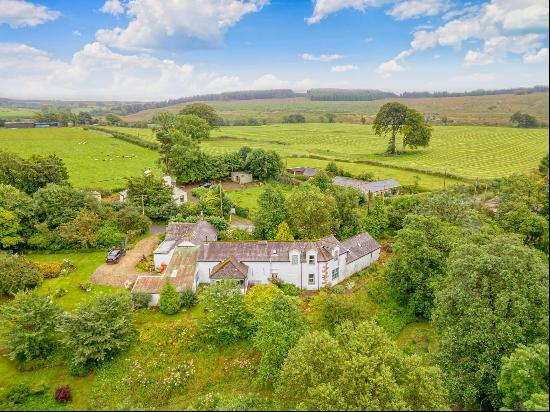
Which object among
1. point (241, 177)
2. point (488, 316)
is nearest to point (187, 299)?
point (488, 316)

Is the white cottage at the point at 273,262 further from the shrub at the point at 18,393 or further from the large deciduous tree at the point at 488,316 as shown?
the shrub at the point at 18,393

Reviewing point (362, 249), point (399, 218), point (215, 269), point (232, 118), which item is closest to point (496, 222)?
point (399, 218)

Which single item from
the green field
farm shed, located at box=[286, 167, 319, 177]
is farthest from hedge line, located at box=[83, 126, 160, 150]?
farm shed, located at box=[286, 167, 319, 177]

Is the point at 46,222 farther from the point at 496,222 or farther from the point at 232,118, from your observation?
the point at 232,118

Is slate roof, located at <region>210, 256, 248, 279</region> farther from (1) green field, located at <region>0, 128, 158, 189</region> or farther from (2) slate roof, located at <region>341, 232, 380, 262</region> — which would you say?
(1) green field, located at <region>0, 128, 158, 189</region>

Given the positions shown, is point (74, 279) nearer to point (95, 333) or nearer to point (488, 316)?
point (95, 333)

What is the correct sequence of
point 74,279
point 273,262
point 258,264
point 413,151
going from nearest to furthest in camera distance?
point 273,262, point 258,264, point 74,279, point 413,151
